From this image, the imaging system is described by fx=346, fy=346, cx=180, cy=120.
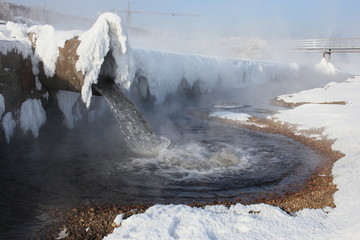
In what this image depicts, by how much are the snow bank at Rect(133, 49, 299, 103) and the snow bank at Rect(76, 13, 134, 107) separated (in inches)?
83.0

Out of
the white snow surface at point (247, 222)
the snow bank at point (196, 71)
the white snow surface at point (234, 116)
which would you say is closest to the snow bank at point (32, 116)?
the snow bank at point (196, 71)

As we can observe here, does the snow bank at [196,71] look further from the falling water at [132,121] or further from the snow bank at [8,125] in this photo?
the snow bank at [8,125]

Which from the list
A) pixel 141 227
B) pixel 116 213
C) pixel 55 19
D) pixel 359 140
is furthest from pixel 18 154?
pixel 55 19

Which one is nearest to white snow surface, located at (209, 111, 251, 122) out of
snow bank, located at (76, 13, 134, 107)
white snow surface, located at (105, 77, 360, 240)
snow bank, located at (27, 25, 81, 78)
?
snow bank, located at (76, 13, 134, 107)

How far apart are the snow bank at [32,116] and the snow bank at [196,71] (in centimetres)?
413

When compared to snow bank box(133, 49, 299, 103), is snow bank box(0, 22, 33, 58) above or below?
above

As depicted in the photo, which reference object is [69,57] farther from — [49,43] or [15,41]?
[15,41]

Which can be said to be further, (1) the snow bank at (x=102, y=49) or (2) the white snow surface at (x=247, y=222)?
(1) the snow bank at (x=102, y=49)

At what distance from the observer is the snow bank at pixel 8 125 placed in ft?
37.4

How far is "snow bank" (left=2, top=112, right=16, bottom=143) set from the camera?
1141 cm

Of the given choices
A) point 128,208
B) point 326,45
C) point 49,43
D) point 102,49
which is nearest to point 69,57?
point 49,43

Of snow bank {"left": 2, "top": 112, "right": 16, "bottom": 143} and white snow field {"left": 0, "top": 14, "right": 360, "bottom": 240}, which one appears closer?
white snow field {"left": 0, "top": 14, "right": 360, "bottom": 240}

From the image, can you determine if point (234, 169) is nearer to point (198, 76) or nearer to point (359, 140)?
point (359, 140)

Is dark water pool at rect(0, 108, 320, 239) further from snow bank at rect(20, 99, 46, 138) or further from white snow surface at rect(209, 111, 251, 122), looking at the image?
white snow surface at rect(209, 111, 251, 122)
